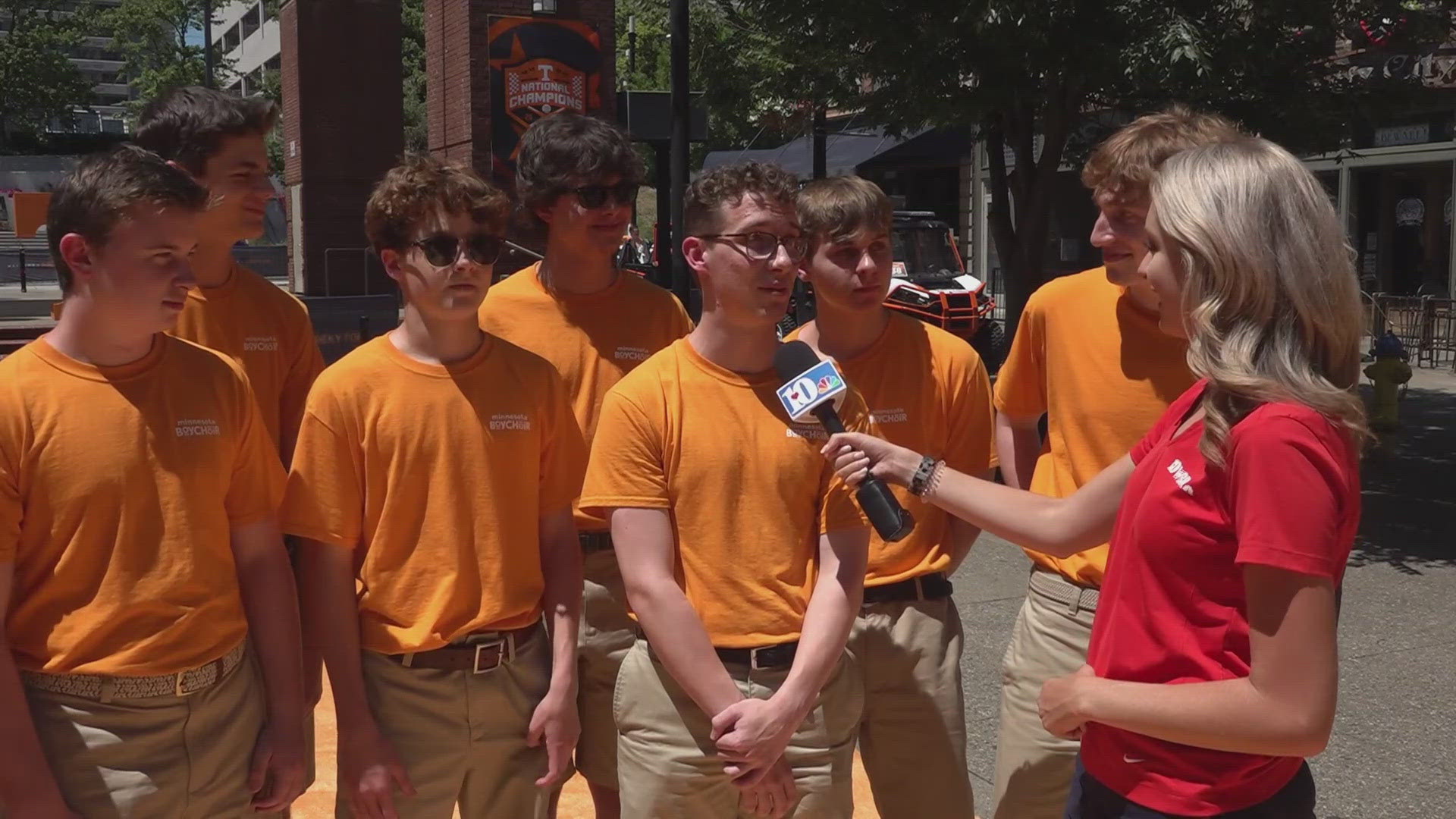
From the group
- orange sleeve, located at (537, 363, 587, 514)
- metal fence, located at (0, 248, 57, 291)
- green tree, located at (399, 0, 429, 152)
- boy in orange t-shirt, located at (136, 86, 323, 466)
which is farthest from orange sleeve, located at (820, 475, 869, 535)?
green tree, located at (399, 0, 429, 152)

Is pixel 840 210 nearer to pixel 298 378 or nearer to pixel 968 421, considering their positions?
pixel 968 421

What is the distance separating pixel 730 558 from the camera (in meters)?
3.01

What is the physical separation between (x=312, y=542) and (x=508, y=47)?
47.9ft

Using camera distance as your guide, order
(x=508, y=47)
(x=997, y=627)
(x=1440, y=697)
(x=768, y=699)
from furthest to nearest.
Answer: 1. (x=508, y=47)
2. (x=997, y=627)
3. (x=1440, y=697)
4. (x=768, y=699)

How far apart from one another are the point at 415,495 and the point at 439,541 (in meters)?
0.12

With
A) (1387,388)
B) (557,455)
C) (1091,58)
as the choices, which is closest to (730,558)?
(557,455)

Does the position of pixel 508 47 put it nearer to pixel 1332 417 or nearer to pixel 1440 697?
pixel 1440 697

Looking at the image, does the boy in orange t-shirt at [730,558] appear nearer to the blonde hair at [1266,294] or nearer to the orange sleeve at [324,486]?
the orange sleeve at [324,486]

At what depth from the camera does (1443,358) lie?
20453 mm

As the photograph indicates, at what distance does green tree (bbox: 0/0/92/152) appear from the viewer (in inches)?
2203

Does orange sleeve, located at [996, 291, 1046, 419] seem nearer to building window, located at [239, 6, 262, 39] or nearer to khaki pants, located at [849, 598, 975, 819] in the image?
khaki pants, located at [849, 598, 975, 819]

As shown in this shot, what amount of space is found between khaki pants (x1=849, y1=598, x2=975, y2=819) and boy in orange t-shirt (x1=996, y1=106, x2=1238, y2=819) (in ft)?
0.50

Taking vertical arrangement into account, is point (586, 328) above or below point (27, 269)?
below

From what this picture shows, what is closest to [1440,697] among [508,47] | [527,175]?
[527,175]
